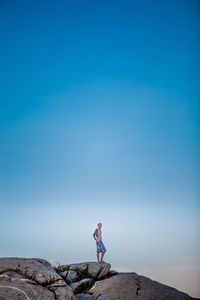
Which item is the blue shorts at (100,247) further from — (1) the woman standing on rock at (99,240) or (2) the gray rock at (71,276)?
(2) the gray rock at (71,276)

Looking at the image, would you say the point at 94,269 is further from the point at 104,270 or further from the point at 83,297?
the point at 83,297

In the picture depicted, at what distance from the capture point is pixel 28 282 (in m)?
9.42

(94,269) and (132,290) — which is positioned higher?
(94,269)

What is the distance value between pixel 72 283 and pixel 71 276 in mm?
578

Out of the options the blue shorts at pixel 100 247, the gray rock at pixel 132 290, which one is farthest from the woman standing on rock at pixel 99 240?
the gray rock at pixel 132 290

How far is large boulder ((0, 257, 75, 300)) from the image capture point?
Result: 8.68 meters

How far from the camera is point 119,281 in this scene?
1394 centimetres

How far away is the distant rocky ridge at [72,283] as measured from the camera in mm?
9055

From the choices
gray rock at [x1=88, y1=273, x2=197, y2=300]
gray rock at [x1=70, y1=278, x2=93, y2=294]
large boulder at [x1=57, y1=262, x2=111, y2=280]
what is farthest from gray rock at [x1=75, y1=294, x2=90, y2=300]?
large boulder at [x1=57, y1=262, x2=111, y2=280]

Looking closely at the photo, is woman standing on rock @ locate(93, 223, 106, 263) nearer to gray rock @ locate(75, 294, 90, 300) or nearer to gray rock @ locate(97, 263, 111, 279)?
gray rock @ locate(97, 263, 111, 279)

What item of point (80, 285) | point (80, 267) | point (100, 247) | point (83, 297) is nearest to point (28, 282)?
point (83, 297)

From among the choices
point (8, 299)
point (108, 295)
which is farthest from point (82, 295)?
point (8, 299)

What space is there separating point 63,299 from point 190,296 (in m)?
8.89

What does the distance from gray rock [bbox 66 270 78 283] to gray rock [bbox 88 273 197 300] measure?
1.23 m
